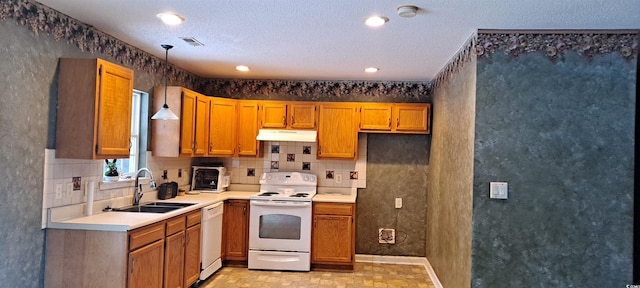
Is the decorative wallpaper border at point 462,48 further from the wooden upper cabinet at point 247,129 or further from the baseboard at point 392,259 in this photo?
the baseboard at point 392,259

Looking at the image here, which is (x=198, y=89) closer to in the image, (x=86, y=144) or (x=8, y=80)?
(x=86, y=144)

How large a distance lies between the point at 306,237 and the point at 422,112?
201cm

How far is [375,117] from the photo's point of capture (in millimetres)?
5172

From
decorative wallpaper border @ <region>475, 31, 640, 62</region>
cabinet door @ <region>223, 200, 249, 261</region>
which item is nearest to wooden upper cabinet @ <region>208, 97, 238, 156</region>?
cabinet door @ <region>223, 200, 249, 261</region>

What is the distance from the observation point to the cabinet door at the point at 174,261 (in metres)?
3.53

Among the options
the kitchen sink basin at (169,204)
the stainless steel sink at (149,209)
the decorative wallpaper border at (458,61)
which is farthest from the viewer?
the kitchen sink basin at (169,204)

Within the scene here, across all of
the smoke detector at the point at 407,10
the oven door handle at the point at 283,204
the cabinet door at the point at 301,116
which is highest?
the smoke detector at the point at 407,10

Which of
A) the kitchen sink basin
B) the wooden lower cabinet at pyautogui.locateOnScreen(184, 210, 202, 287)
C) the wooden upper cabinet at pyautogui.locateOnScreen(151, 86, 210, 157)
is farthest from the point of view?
the wooden upper cabinet at pyautogui.locateOnScreen(151, 86, 210, 157)

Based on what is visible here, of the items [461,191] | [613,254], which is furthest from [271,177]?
[613,254]

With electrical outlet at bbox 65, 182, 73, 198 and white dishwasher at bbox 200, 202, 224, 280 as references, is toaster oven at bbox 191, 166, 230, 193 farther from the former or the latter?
electrical outlet at bbox 65, 182, 73, 198

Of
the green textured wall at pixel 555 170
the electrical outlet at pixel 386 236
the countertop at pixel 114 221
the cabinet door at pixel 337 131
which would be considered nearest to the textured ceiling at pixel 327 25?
the green textured wall at pixel 555 170

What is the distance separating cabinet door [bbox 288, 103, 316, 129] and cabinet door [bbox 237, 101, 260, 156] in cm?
45

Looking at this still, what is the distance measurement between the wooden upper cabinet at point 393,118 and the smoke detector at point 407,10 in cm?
253

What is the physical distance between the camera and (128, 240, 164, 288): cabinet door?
2992 mm
